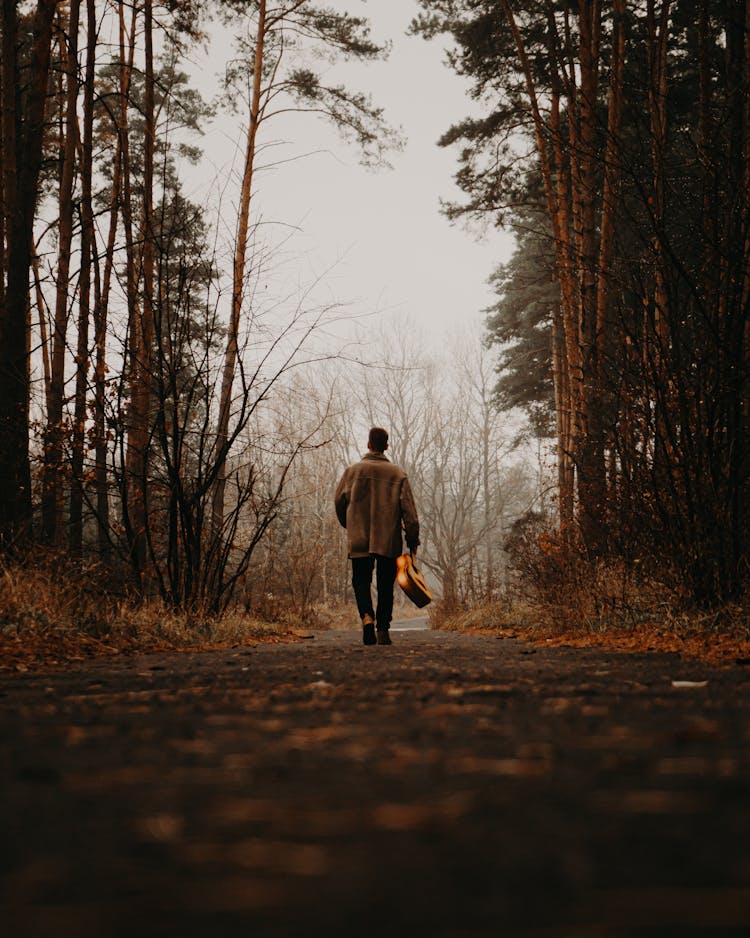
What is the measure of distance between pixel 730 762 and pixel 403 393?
42.1 m

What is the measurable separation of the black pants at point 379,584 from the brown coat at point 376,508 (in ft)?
0.38

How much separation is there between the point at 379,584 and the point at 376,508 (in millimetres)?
745

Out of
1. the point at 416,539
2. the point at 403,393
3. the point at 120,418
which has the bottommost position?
the point at 416,539

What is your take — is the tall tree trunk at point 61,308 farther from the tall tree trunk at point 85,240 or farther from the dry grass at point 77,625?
the dry grass at point 77,625

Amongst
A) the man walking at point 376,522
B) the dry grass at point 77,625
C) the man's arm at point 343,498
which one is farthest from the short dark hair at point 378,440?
the dry grass at point 77,625

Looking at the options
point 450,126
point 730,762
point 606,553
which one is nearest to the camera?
point 730,762

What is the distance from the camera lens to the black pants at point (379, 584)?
7.89m

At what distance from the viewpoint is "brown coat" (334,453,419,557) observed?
8.14m

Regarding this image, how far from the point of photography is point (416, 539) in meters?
8.20

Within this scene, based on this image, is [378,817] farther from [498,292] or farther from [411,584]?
[498,292]

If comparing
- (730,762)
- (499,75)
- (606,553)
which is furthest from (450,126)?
(730,762)

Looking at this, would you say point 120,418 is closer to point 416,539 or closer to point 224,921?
point 416,539

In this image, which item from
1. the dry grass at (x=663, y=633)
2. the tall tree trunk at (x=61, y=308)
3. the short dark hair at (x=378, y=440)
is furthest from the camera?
the tall tree trunk at (x=61, y=308)

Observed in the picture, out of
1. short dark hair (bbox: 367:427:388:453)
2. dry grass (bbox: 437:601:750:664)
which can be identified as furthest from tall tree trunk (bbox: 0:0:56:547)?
dry grass (bbox: 437:601:750:664)
